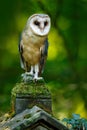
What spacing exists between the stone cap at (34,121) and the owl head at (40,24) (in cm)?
86

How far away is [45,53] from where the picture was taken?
30.1 ft

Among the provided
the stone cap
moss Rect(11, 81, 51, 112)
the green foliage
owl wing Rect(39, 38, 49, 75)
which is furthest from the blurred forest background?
the stone cap

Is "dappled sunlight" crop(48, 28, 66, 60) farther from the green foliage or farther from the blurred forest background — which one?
the green foliage

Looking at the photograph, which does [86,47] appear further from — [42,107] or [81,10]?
[42,107]

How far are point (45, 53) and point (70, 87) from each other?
811 centimetres

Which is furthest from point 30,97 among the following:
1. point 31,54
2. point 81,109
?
point 81,109

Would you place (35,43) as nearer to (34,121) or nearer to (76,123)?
(34,121)

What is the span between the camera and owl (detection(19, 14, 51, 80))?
8984mm

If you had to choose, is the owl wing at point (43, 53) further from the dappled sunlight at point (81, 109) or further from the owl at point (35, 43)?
the dappled sunlight at point (81, 109)

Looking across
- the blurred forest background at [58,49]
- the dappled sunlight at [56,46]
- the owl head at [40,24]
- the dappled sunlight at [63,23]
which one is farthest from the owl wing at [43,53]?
the dappled sunlight at [63,23]

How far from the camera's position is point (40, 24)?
9.02 m

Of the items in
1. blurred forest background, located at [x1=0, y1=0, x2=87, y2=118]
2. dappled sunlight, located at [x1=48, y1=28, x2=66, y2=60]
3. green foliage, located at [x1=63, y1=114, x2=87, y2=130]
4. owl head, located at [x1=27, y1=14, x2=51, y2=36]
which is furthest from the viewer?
dappled sunlight, located at [x1=48, y1=28, x2=66, y2=60]

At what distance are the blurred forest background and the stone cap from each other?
26.2 feet

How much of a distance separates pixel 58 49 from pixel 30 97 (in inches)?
330
